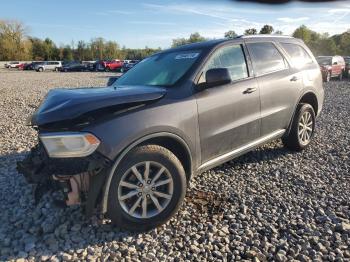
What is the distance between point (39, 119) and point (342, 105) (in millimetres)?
10670

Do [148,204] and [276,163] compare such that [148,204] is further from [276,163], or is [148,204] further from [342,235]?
[276,163]

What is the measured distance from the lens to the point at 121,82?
15.0 ft

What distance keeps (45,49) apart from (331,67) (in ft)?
246

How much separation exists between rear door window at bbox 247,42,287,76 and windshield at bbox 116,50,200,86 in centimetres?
92

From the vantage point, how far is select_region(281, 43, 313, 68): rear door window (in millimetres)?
5410

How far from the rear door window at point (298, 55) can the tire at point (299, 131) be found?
67 cm

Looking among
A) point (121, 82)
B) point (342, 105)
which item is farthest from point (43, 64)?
point (121, 82)

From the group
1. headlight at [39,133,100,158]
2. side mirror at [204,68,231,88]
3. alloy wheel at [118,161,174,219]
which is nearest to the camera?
headlight at [39,133,100,158]

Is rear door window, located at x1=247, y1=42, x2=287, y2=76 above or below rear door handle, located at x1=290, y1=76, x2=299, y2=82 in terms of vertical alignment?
above

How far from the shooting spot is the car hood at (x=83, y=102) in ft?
10.0

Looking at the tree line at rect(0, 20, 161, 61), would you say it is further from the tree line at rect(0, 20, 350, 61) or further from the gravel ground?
the gravel ground

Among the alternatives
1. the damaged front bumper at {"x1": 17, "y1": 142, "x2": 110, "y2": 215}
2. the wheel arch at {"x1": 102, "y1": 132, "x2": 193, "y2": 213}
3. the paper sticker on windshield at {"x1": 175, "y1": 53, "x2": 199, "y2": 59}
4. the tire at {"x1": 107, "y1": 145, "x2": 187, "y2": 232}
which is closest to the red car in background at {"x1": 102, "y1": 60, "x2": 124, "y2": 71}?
the paper sticker on windshield at {"x1": 175, "y1": 53, "x2": 199, "y2": 59}

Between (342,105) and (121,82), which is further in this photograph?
(342,105)

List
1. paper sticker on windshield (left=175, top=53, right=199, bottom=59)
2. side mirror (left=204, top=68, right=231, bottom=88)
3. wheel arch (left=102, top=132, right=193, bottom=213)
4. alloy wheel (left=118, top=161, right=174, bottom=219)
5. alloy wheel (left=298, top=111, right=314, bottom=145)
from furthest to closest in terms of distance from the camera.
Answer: alloy wheel (left=298, top=111, right=314, bottom=145) → paper sticker on windshield (left=175, top=53, right=199, bottom=59) → side mirror (left=204, top=68, right=231, bottom=88) → alloy wheel (left=118, top=161, right=174, bottom=219) → wheel arch (left=102, top=132, right=193, bottom=213)
